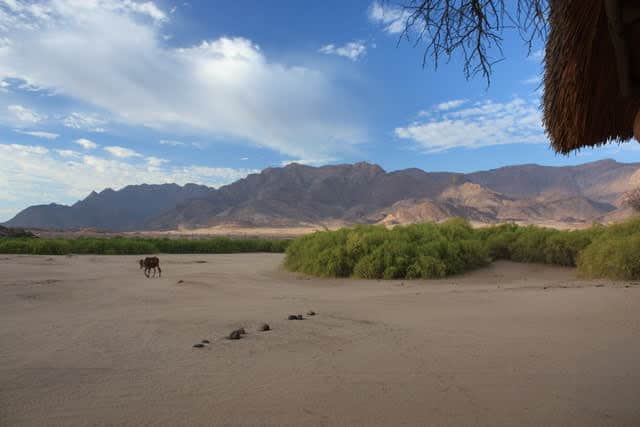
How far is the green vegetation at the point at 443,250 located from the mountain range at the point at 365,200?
64.0 metres

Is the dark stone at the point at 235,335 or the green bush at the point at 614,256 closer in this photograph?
the dark stone at the point at 235,335

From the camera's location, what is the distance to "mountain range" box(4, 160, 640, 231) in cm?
A: 8362

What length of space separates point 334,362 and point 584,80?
2694 mm

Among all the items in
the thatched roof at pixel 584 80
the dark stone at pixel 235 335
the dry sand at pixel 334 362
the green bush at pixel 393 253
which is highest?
the thatched roof at pixel 584 80

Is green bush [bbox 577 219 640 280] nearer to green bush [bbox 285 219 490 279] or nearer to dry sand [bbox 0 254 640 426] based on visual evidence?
dry sand [bbox 0 254 640 426]

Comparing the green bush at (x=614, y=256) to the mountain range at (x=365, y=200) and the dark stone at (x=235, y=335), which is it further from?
the mountain range at (x=365, y=200)

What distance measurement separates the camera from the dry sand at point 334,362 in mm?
2053

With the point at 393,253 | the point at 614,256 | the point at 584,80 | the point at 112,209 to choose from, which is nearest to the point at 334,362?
the point at 584,80

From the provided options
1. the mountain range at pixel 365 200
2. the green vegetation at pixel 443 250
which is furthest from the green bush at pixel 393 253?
the mountain range at pixel 365 200

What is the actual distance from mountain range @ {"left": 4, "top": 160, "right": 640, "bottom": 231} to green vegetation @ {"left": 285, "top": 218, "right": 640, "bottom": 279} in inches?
2522

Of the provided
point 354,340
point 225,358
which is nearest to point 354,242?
point 354,340

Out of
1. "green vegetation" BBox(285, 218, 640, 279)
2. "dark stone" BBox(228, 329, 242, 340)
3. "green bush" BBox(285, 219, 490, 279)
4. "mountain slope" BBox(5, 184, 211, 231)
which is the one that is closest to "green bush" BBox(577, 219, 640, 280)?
"green vegetation" BBox(285, 218, 640, 279)

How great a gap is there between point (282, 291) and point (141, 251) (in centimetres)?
1245

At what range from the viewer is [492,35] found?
2865 mm
